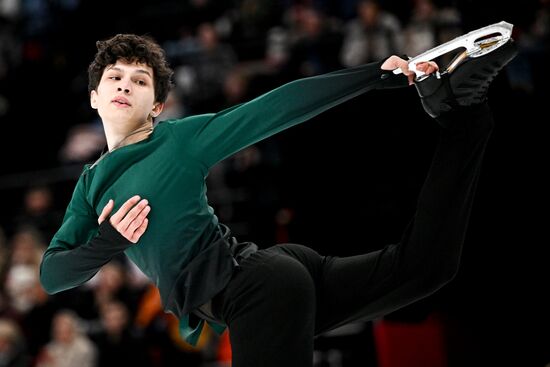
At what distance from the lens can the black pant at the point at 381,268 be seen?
3.13 m

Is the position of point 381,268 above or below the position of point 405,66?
below

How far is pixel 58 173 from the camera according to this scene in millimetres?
9656

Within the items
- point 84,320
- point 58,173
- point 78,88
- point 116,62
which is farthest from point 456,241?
point 78,88

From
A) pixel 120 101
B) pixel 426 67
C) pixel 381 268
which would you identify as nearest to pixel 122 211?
pixel 120 101

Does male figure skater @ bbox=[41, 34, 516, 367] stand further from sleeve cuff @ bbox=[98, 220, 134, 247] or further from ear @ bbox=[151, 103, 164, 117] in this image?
ear @ bbox=[151, 103, 164, 117]

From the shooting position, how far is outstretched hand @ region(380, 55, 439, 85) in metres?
3.32

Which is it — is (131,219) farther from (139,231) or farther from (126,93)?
(126,93)

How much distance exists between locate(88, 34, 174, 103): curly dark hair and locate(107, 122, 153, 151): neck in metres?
0.21

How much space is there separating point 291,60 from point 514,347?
368cm

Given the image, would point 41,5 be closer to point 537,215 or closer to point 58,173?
point 58,173

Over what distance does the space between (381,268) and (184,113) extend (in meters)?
5.38

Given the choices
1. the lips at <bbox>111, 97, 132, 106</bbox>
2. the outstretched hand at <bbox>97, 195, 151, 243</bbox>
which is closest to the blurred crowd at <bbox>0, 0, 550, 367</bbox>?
the lips at <bbox>111, 97, 132, 106</bbox>

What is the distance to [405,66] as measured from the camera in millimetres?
3338

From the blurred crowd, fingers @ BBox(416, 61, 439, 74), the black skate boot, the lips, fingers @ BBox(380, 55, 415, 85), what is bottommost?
the blurred crowd
